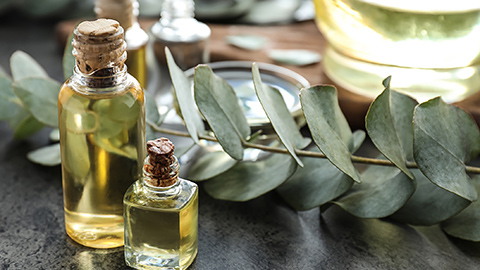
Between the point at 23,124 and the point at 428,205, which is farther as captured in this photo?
the point at 23,124

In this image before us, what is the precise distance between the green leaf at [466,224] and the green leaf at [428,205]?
0.9 inches

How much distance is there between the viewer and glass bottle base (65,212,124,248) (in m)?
0.50

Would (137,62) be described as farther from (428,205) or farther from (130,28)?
(428,205)

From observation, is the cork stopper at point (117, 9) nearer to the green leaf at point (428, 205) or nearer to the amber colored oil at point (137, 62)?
the amber colored oil at point (137, 62)

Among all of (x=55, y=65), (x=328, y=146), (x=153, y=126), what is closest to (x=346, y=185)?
(x=328, y=146)

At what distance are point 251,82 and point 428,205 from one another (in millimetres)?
247

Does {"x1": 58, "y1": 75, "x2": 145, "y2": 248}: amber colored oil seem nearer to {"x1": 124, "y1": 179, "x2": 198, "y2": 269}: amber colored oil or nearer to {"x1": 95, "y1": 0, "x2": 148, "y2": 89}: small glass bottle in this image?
{"x1": 124, "y1": 179, "x2": 198, "y2": 269}: amber colored oil

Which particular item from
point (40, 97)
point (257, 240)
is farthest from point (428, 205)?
point (40, 97)

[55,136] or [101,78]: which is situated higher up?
[101,78]

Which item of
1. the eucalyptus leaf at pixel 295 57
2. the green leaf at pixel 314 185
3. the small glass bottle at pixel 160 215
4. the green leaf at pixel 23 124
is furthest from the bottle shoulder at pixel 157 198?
the eucalyptus leaf at pixel 295 57

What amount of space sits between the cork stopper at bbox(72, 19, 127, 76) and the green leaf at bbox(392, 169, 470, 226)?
26cm

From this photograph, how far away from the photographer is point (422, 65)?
2.11 feet

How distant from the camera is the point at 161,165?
0.45 m

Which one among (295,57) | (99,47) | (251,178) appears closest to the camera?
(99,47)
